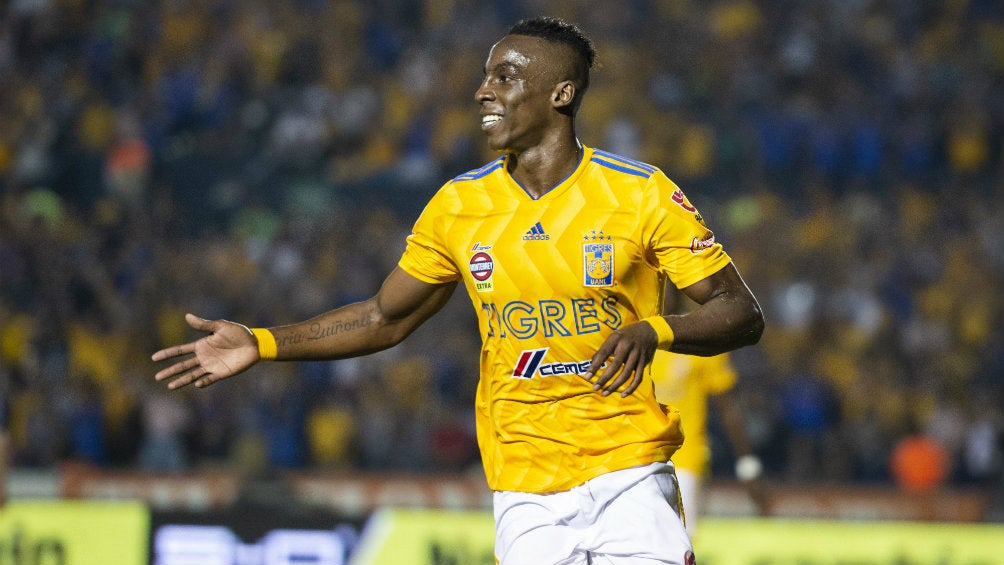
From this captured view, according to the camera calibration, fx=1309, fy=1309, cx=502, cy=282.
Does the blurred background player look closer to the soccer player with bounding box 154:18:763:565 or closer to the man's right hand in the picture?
the soccer player with bounding box 154:18:763:565

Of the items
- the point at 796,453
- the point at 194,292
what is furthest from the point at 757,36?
the point at 194,292

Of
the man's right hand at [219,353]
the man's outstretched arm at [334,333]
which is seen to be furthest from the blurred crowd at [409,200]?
the man's right hand at [219,353]

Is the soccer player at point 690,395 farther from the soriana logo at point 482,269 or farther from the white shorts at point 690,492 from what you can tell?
the soriana logo at point 482,269

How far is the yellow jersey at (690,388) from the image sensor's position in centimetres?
746

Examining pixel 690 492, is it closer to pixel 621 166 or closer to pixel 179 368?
pixel 621 166

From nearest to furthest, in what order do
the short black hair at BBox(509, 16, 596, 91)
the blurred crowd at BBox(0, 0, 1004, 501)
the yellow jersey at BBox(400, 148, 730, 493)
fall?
the yellow jersey at BBox(400, 148, 730, 493) < the short black hair at BBox(509, 16, 596, 91) < the blurred crowd at BBox(0, 0, 1004, 501)

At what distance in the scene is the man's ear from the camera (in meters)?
4.62

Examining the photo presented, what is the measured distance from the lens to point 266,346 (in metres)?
4.71

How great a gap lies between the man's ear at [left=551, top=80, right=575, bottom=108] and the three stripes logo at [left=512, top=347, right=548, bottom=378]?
888 millimetres

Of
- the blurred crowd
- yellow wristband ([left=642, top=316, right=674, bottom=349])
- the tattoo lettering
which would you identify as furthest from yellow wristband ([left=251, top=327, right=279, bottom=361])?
the blurred crowd

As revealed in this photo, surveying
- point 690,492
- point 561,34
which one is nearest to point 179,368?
point 561,34

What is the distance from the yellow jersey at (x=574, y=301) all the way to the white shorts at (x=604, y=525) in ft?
0.17

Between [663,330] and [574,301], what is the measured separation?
427 mm

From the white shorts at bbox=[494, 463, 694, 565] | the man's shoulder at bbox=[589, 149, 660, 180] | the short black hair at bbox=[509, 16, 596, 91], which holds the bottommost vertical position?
the white shorts at bbox=[494, 463, 694, 565]
